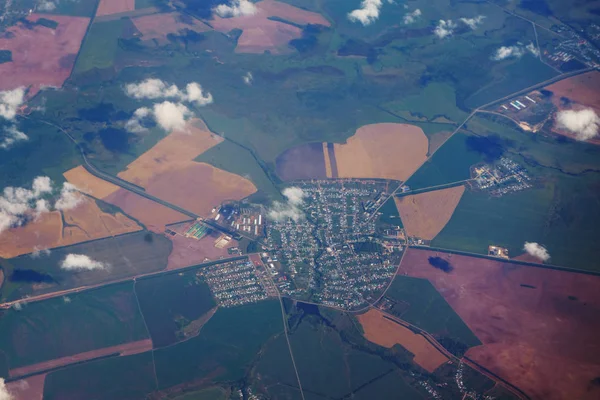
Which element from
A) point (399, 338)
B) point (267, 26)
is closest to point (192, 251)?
point (399, 338)

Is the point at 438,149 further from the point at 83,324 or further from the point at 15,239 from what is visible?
the point at 15,239

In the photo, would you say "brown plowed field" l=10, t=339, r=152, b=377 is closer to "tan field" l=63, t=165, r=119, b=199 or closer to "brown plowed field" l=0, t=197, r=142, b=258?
"brown plowed field" l=0, t=197, r=142, b=258

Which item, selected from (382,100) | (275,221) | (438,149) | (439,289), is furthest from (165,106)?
(439,289)

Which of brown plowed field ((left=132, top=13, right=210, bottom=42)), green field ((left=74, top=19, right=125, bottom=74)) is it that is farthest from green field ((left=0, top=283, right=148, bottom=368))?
brown plowed field ((left=132, top=13, right=210, bottom=42))

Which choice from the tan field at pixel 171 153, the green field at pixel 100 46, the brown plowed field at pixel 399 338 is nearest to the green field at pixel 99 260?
the tan field at pixel 171 153

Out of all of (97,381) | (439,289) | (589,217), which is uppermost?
(589,217)

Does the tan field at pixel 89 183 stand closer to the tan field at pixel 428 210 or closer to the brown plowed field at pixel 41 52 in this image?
the brown plowed field at pixel 41 52
